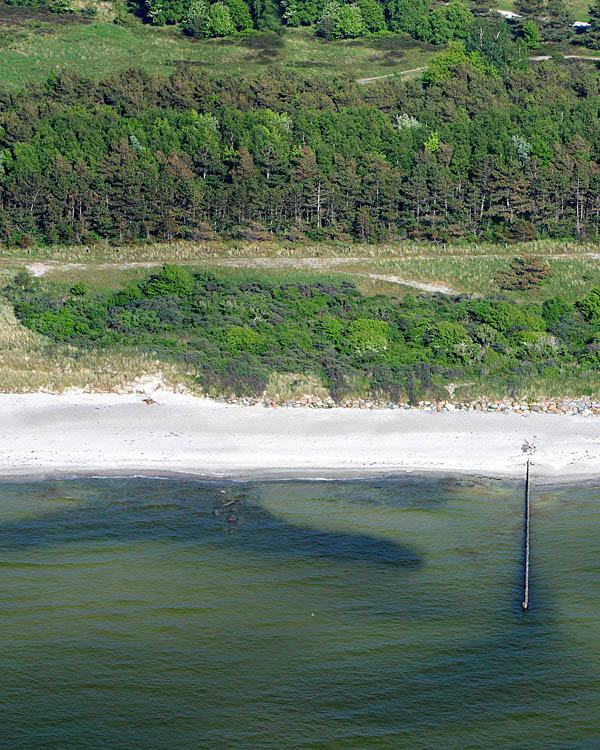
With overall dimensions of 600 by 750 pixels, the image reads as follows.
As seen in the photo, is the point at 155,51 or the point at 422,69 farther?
the point at 155,51

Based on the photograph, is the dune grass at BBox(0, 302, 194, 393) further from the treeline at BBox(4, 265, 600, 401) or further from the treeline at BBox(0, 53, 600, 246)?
the treeline at BBox(0, 53, 600, 246)

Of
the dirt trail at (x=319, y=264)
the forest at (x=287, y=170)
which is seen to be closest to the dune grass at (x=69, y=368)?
the dirt trail at (x=319, y=264)

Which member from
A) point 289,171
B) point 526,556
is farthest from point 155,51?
point 526,556

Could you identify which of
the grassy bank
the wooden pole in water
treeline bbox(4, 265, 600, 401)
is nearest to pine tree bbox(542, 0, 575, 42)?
the grassy bank

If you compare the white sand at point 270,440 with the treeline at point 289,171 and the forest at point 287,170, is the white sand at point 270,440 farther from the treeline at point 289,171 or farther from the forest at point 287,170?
the forest at point 287,170

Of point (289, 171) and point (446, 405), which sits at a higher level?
point (289, 171)

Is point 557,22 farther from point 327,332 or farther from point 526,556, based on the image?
point 526,556
